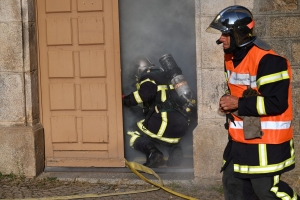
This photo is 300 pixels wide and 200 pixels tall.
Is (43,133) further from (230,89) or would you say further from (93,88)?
(230,89)

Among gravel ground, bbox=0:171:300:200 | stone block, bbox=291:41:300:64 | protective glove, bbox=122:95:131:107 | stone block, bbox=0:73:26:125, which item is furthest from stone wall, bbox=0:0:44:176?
stone block, bbox=291:41:300:64

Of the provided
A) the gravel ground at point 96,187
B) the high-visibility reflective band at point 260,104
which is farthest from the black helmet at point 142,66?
the high-visibility reflective band at point 260,104

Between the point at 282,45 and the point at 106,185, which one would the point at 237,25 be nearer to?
the point at 282,45

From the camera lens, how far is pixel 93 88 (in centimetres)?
820

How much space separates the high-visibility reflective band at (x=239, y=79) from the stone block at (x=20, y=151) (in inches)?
143

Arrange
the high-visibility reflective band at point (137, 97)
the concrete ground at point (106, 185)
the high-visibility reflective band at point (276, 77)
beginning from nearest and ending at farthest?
the high-visibility reflective band at point (276, 77) < the concrete ground at point (106, 185) < the high-visibility reflective band at point (137, 97)

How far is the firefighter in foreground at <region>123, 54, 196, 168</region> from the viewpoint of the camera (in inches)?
328

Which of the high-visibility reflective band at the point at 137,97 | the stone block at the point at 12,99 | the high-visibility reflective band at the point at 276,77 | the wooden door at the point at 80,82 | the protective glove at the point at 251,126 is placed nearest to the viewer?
the high-visibility reflective band at the point at 276,77

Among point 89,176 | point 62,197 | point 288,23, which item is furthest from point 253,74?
point 89,176

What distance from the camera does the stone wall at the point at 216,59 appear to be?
723 cm

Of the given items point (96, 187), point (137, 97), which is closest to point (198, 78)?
point (137, 97)

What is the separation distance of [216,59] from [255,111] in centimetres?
278

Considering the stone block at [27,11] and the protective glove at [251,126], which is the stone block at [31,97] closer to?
the stone block at [27,11]

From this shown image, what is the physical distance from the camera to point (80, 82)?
8.23 metres
